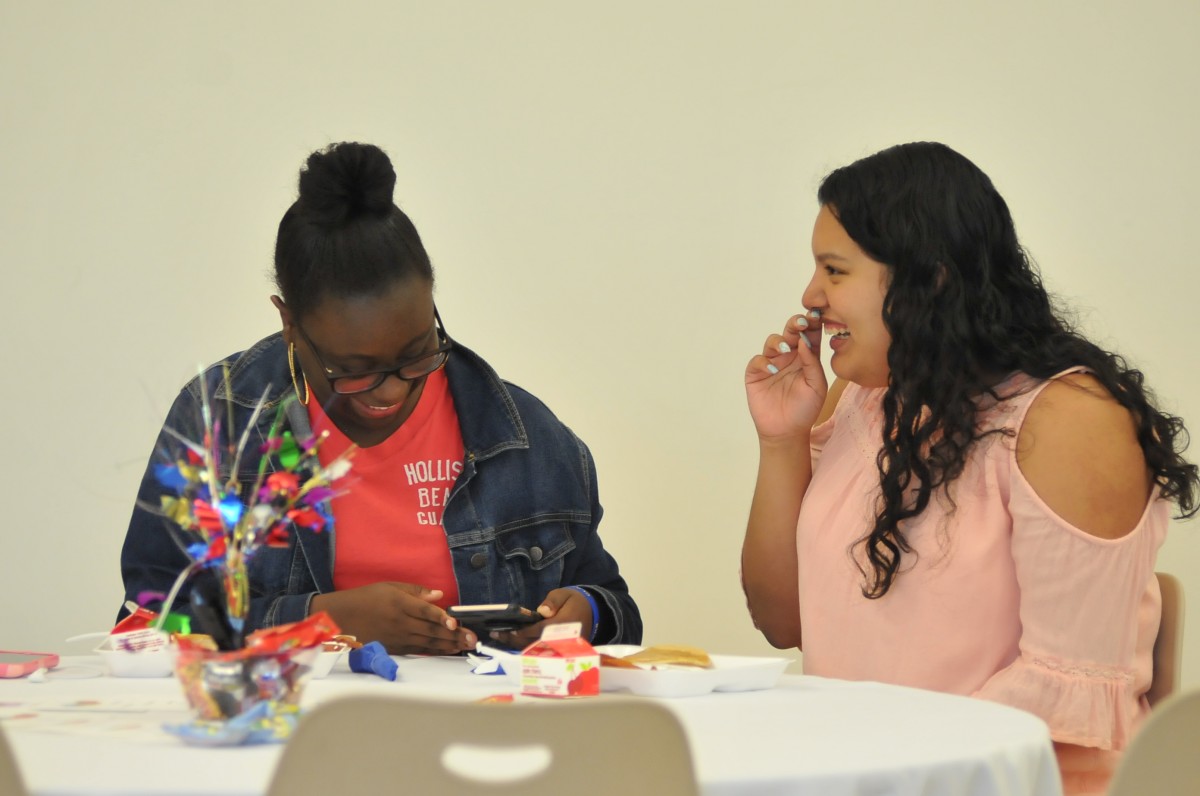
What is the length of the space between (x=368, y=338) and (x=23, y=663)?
748 millimetres

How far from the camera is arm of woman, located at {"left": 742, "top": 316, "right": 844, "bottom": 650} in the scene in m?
2.46

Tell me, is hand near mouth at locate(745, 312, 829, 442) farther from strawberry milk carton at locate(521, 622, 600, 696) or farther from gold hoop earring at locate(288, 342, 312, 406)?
strawberry milk carton at locate(521, 622, 600, 696)

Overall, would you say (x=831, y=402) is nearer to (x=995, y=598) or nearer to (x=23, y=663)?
(x=995, y=598)

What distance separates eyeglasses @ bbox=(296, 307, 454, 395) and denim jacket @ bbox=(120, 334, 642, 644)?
0.59 feet

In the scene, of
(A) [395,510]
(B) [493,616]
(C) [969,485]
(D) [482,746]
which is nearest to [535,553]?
(A) [395,510]

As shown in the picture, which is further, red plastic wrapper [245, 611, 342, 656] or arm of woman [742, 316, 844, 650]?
arm of woman [742, 316, 844, 650]


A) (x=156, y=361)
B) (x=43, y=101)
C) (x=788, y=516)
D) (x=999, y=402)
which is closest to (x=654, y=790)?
(x=999, y=402)

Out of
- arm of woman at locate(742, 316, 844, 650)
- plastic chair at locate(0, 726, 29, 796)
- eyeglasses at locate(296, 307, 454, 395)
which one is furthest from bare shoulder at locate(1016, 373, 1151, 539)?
plastic chair at locate(0, 726, 29, 796)

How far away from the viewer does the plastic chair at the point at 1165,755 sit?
1104mm

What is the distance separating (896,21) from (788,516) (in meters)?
1.85

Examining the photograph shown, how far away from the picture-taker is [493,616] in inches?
80.0

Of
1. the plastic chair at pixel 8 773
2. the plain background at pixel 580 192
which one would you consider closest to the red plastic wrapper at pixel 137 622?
the plastic chair at pixel 8 773

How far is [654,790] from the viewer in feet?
3.59

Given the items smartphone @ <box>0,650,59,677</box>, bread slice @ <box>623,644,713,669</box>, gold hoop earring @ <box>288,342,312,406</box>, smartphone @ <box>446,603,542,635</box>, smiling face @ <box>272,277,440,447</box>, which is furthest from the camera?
Answer: gold hoop earring @ <box>288,342,312,406</box>
